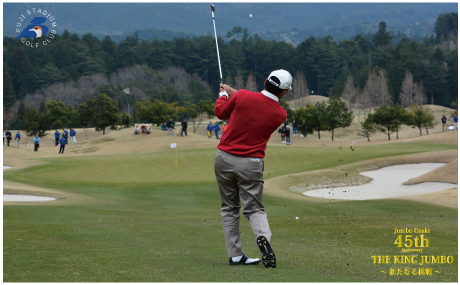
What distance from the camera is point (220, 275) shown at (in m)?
5.24

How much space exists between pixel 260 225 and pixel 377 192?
676 inches

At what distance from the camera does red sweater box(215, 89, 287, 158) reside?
236 inches

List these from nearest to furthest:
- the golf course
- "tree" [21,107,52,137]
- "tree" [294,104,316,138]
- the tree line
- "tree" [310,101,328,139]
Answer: the golf course < "tree" [310,101,328,139] < "tree" [294,104,316,138] < "tree" [21,107,52,137] < the tree line

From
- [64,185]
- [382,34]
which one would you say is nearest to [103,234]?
[64,185]

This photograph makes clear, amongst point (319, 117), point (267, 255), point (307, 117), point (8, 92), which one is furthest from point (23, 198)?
point (8, 92)

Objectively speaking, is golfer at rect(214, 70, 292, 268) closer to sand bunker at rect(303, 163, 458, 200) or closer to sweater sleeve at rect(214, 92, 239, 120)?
sweater sleeve at rect(214, 92, 239, 120)

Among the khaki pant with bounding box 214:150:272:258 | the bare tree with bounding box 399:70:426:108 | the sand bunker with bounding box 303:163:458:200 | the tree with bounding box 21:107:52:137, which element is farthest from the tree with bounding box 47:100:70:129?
the bare tree with bounding box 399:70:426:108

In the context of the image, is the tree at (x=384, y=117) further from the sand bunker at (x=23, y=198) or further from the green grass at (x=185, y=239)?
the sand bunker at (x=23, y=198)

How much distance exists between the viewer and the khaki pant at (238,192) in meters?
5.94

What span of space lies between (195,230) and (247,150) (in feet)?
14.5

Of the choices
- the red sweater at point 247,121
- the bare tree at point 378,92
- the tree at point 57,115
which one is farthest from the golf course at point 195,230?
the bare tree at point 378,92

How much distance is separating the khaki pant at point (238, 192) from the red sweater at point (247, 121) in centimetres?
11

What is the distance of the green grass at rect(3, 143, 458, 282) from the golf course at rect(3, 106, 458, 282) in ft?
0.06

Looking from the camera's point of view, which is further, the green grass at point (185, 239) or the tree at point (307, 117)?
the tree at point (307, 117)
